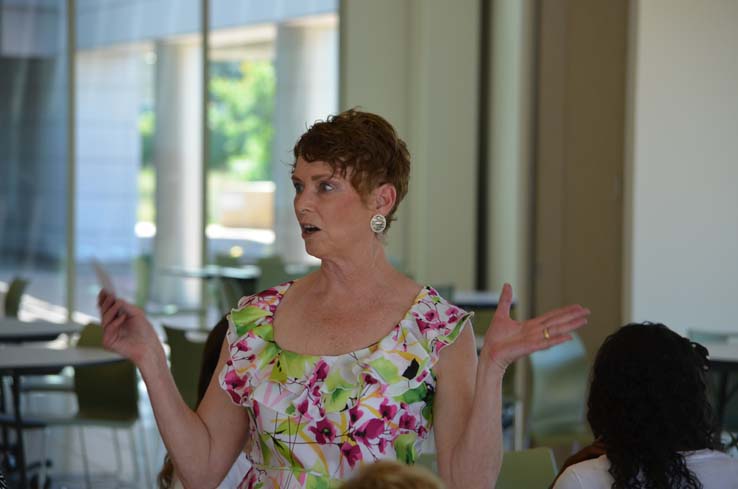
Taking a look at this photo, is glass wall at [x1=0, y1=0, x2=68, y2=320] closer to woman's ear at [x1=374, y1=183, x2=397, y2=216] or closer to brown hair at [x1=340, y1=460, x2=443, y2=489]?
woman's ear at [x1=374, y1=183, x2=397, y2=216]

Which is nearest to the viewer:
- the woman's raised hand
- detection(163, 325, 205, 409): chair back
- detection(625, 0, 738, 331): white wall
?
the woman's raised hand

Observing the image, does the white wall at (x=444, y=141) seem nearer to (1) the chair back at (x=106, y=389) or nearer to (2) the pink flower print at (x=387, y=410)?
(1) the chair back at (x=106, y=389)

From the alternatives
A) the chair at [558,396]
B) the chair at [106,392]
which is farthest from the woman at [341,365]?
the chair at [106,392]

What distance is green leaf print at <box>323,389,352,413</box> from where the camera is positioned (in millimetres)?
2621

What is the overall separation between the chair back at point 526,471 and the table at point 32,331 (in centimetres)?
344

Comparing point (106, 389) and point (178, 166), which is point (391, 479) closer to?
point (106, 389)

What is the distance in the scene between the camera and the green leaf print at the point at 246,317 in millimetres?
2824

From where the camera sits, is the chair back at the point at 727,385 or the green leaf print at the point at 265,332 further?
the chair back at the point at 727,385

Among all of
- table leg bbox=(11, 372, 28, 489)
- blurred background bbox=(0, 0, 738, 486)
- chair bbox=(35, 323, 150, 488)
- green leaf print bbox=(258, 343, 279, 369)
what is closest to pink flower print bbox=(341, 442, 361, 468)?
green leaf print bbox=(258, 343, 279, 369)

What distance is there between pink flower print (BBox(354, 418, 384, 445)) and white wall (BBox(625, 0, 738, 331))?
4.63 meters

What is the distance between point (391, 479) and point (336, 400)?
1.07 meters

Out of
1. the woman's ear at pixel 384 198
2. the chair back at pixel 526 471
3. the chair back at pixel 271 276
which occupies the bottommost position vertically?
the chair back at pixel 271 276

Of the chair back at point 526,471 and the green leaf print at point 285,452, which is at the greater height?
the green leaf print at point 285,452

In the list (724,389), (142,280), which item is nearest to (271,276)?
(142,280)
